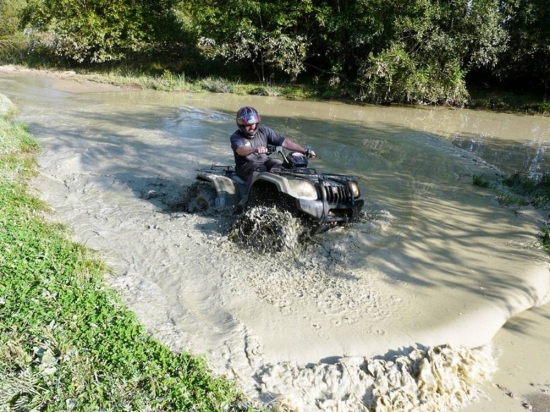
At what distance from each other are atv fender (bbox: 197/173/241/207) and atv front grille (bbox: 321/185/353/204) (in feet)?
5.37

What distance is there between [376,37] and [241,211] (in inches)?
681

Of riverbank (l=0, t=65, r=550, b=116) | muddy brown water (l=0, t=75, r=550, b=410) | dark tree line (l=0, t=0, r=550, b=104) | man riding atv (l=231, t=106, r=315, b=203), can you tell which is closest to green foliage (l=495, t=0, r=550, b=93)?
dark tree line (l=0, t=0, r=550, b=104)

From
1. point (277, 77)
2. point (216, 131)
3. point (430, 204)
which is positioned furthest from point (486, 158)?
point (277, 77)

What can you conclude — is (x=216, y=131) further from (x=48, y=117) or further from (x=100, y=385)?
(x=100, y=385)

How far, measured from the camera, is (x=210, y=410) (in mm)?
3504

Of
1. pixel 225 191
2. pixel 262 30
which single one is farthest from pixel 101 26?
pixel 225 191

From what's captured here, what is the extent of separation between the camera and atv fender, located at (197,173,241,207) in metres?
7.18

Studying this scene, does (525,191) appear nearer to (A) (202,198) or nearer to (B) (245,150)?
(B) (245,150)

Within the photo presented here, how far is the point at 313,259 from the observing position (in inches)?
248

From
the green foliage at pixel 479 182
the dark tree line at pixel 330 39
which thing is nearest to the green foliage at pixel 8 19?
the dark tree line at pixel 330 39

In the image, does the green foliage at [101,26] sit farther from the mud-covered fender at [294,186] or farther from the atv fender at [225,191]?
the mud-covered fender at [294,186]

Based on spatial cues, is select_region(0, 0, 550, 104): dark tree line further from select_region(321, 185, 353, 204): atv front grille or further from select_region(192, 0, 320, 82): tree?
select_region(321, 185, 353, 204): atv front grille

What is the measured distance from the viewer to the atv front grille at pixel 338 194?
618 cm

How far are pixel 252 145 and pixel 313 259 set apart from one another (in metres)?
2.04
